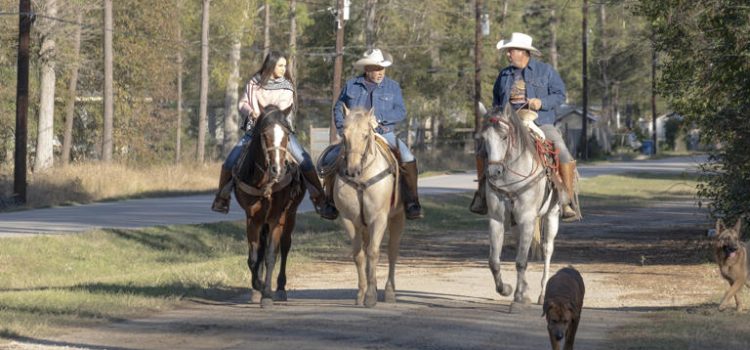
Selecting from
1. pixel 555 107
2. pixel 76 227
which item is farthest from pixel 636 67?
pixel 555 107

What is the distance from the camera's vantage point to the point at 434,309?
50.4ft

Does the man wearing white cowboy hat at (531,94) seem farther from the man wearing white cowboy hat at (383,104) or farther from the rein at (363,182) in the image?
the rein at (363,182)

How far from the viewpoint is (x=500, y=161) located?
14883 mm

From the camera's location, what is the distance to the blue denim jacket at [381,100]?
1627 centimetres

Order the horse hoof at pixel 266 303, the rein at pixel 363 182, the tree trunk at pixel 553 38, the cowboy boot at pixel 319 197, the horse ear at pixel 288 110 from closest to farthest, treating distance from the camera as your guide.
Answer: the rein at pixel 363 182, the horse hoof at pixel 266 303, the horse ear at pixel 288 110, the cowboy boot at pixel 319 197, the tree trunk at pixel 553 38

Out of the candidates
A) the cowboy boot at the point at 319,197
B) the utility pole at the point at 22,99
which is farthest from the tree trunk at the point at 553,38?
the cowboy boot at the point at 319,197

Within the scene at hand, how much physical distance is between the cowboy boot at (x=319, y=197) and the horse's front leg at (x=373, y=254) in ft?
2.07

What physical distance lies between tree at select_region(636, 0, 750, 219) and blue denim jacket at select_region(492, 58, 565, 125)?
4129 mm

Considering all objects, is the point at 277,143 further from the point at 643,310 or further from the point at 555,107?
the point at 643,310

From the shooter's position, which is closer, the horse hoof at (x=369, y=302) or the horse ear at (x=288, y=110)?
the horse hoof at (x=369, y=302)

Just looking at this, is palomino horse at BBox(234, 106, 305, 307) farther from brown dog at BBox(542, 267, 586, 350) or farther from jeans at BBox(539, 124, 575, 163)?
brown dog at BBox(542, 267, 586, 350)

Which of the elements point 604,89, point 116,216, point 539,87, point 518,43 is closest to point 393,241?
point 539,87

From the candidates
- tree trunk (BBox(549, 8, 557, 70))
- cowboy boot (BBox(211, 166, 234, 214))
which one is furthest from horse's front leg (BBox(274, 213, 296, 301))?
tree trunk (BBox(549, 8, 557, 70))

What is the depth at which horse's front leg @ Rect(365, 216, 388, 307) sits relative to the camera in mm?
15406
